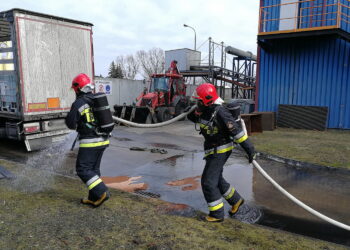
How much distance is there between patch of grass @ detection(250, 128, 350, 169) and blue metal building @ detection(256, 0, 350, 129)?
1.69 metres

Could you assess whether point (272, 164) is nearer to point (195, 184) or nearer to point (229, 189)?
point (195, 184)

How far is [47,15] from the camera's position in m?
7.85

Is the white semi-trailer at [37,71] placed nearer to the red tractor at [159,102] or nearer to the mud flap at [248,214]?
the mud flap at [248,214]

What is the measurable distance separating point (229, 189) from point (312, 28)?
33.7 ft

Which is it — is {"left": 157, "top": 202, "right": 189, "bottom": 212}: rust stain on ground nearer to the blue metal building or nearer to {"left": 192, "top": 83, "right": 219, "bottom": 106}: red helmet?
{"left": 192, "top": 83, "right": 219, "bottom": 106}: red helmet

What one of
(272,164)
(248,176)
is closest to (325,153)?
(272,164)

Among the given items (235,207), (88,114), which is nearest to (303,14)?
(235,207)

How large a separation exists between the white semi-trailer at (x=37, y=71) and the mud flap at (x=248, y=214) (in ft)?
19.5

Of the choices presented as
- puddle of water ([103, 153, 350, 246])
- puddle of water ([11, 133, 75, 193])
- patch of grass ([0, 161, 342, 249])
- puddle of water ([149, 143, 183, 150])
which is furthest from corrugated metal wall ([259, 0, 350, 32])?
patch of grass ([0, 161, 342, 249])

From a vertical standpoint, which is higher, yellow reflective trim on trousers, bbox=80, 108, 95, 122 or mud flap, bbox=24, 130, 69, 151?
yellow reflective trim on trousers, bbox=80, 108, 95, 122

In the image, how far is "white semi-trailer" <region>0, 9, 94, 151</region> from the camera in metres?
7.43

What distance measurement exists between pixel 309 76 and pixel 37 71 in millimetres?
11406

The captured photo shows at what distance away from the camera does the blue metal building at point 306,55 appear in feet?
41.0

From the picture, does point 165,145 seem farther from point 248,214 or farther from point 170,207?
point 248,214
